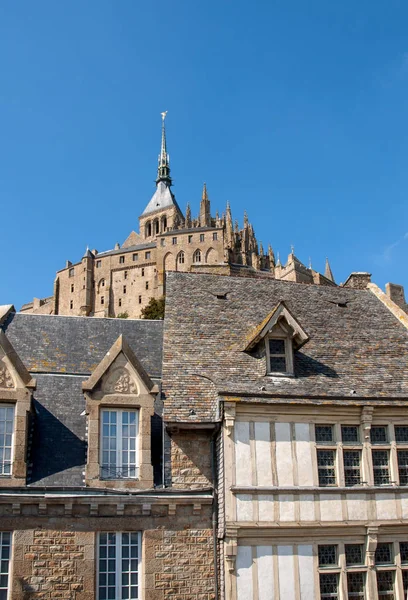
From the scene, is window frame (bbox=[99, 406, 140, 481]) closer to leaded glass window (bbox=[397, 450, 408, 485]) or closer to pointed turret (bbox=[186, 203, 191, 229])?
leaded glass window (bbox=[397, 450, 408, 485])

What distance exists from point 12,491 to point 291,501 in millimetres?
5234

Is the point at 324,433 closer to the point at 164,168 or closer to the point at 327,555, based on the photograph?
the point at 327,555

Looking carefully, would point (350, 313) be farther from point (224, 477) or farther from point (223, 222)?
point (223, 222)

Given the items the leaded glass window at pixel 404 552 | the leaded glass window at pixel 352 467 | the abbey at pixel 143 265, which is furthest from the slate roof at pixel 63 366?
the abbey at pixel 143 265

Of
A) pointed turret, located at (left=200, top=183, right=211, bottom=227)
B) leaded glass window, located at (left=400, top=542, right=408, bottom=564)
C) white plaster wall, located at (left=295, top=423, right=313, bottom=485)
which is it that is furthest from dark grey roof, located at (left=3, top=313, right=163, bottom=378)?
pointed turret, located at (left=200, top=183, right=211, bottom=227)

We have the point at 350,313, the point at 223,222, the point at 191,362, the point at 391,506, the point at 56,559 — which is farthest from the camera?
the point at 223,222

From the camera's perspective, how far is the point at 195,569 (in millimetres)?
14352

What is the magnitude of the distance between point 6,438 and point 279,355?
5987mm

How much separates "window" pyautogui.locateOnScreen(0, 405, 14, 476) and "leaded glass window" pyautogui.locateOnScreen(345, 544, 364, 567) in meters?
6.70

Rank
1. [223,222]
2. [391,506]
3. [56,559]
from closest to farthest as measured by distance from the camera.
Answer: [56,559], [391,506], [223,222]

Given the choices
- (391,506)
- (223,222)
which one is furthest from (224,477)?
(223,222)

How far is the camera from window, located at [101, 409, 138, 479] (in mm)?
14773

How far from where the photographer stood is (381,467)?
1536cm

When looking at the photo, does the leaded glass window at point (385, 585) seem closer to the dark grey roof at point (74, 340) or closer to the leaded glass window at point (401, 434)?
the leaded glass window at point (401, 434)
